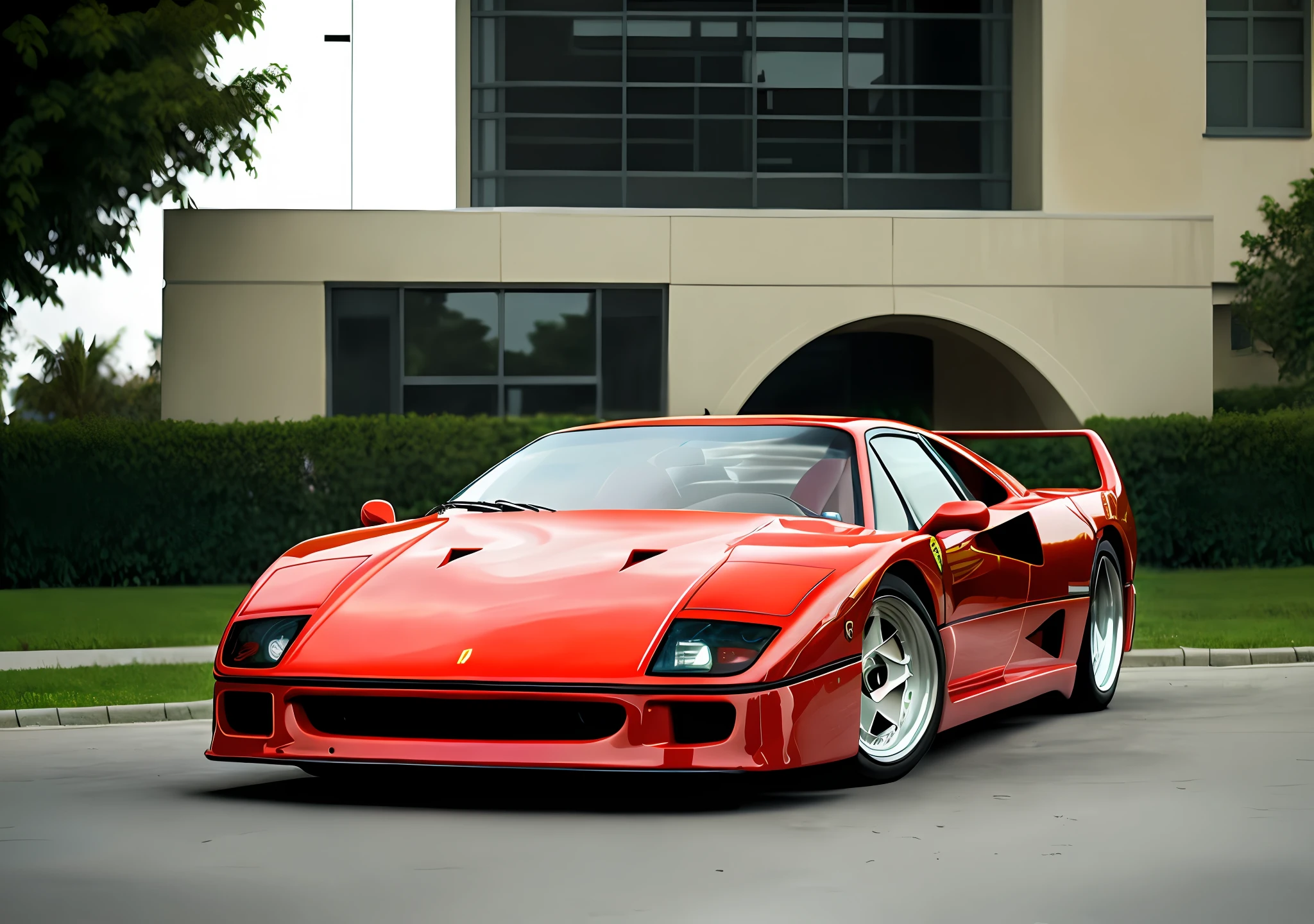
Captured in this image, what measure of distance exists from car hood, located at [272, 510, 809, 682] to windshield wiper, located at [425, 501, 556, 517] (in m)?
0.32

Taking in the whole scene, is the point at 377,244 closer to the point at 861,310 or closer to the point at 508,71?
the point at 508,71

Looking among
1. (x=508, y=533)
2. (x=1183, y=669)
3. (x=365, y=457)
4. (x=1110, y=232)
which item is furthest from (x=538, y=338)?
(x=508, y=533)

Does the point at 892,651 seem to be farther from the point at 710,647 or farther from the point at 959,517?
the point at 710,647

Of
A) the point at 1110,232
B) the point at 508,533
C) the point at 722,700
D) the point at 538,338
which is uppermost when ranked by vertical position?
the point at 1110,232

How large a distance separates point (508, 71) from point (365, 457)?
7.67m

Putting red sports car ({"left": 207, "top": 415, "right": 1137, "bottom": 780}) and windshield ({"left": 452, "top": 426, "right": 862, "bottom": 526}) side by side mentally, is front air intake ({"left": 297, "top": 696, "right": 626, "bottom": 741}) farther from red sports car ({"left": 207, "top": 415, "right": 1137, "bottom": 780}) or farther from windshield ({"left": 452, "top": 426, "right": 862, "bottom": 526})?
windshield ({"left": 452, "top": 426, "right": 862, "bottom": 526})

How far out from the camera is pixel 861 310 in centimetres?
2306

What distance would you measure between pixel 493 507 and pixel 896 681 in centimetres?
176

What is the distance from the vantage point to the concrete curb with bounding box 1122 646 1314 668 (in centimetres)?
1194

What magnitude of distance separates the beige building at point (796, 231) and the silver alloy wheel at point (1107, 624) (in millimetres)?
13902

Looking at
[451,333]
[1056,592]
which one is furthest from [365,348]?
[1056,592]

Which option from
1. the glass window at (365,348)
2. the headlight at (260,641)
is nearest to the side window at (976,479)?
the headlight at (260,641)

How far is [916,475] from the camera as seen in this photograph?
24.4ft

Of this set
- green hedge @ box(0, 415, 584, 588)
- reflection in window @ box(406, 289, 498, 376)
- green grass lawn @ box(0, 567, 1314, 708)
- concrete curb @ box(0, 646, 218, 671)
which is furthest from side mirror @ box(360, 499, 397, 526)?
reflection in window @ box(406, 289, 498, 376)
